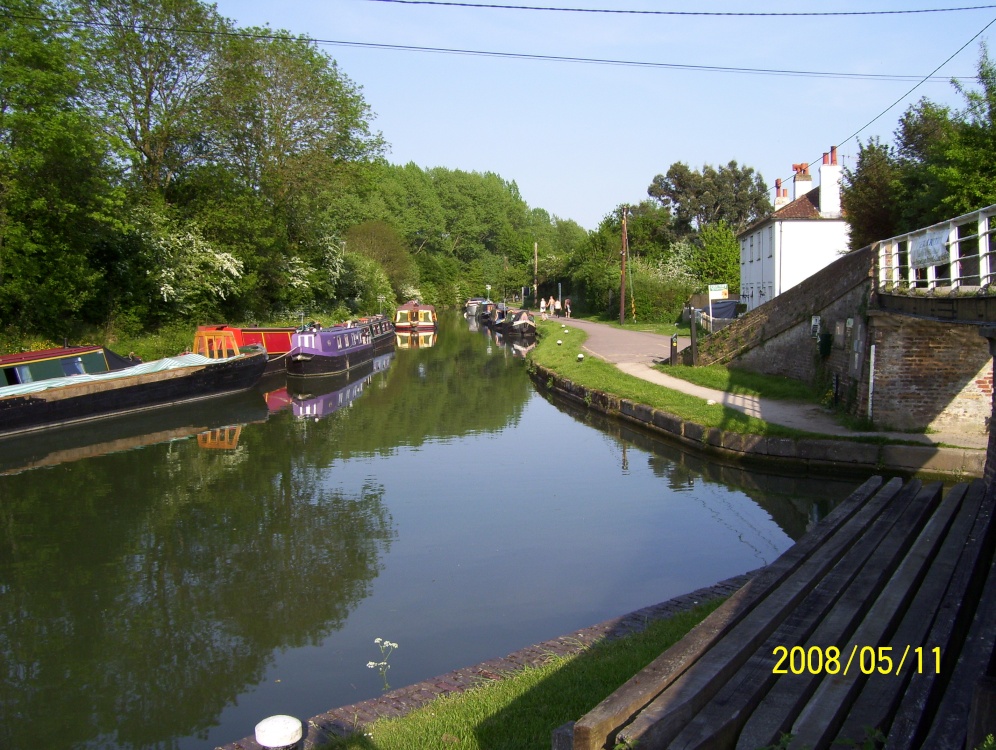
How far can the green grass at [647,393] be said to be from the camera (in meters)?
12.8

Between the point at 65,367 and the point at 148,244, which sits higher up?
the point at 148,244

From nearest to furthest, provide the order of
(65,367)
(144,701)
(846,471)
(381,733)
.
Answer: (381,733), (144,701), (846,471), (65,367)

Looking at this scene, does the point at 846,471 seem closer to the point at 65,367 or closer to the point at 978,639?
the point at 978,639

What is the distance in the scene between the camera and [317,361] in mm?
25000

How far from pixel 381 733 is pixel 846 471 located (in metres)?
8.96

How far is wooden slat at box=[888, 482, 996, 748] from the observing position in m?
2.99

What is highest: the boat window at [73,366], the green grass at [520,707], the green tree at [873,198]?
the green tree at [873,198]

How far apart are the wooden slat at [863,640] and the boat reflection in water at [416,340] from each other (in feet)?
109

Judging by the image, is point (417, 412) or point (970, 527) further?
point (417, 412)

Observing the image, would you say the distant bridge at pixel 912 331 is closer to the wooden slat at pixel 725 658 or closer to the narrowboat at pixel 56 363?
the wooden slat at pixel 725 658

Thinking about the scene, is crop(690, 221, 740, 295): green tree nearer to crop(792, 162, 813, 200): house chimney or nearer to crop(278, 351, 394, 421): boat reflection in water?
crop(792, 162, 813, 200): house chimney

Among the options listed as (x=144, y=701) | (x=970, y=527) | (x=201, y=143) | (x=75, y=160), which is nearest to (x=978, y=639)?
(x=970, y=527)

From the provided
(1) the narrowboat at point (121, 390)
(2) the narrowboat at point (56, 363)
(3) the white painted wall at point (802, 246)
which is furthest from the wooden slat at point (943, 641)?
(3) the white painted wall at point (802, 246)

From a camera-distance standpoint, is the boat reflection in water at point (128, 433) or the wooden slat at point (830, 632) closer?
the wooden slat at point (830, 632)
